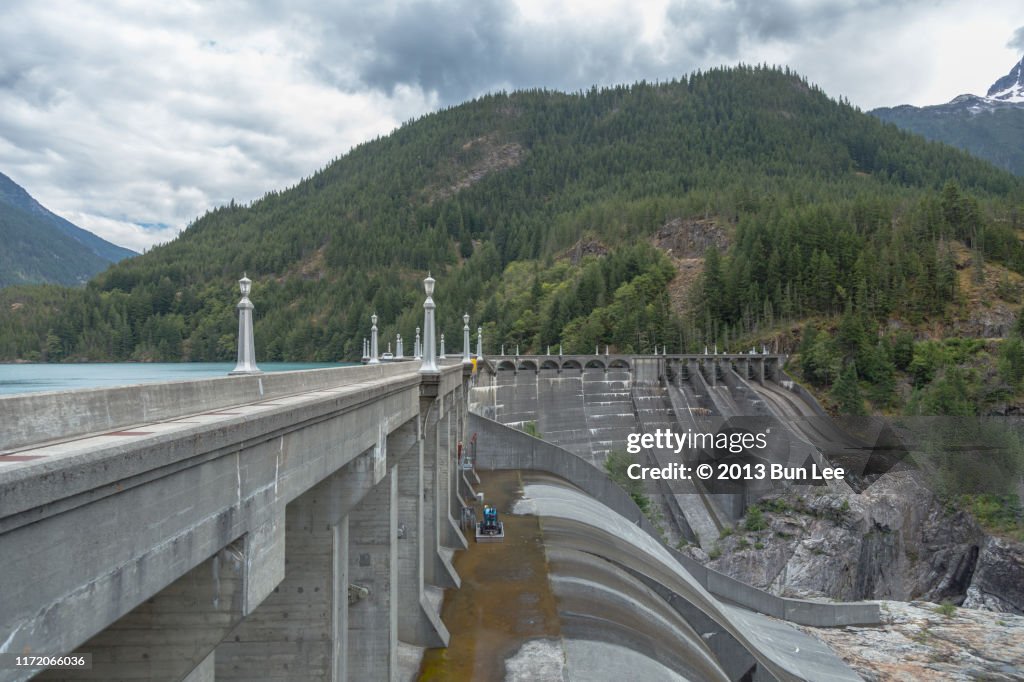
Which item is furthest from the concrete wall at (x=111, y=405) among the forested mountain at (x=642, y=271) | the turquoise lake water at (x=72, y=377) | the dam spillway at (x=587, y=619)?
the forested mountain at (x=642, y=271)

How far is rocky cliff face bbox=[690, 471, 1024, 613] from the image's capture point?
4875cm

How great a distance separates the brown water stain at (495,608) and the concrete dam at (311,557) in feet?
0.29

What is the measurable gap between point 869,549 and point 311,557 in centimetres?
5498

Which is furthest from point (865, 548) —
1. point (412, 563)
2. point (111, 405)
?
point (111, 405)

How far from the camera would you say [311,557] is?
32.4ft

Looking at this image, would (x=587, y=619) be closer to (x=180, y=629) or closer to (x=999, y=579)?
(x=180, y=629)

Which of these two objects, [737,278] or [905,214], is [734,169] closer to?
[905,214]

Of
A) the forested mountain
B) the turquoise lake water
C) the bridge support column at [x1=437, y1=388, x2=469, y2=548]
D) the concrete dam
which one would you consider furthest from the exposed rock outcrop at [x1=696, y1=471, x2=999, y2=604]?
the turquoise lake water

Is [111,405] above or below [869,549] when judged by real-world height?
above

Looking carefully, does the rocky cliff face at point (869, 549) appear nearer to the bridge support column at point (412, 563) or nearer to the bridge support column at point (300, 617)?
the bridge support column at point (412, 563)

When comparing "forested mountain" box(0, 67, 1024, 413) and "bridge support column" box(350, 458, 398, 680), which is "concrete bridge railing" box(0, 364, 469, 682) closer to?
"bridge support column" box(350, 458, 398, 680)

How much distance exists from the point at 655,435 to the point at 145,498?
6961cm

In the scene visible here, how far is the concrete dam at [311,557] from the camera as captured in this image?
3.53m

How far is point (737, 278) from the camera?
9906cm
